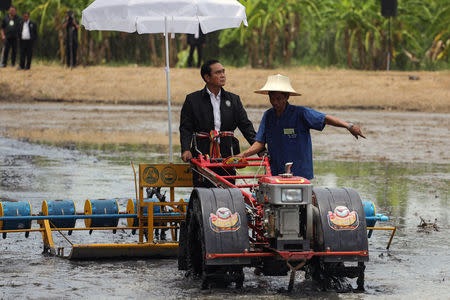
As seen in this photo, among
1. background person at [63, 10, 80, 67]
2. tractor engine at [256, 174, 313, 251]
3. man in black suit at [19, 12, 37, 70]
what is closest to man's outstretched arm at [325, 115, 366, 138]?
tractor engine at [256, 174, 313, 251]

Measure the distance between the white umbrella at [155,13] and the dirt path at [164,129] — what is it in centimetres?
740

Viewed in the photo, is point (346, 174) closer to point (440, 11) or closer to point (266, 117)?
point (266, 117)

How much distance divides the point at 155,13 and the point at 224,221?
386 centimetres

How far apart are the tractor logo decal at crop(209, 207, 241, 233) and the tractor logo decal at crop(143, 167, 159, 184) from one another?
237 cm

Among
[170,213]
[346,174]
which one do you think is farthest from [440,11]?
[170,213]

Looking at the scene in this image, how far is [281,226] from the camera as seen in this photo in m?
7.88

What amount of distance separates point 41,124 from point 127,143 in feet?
13.8

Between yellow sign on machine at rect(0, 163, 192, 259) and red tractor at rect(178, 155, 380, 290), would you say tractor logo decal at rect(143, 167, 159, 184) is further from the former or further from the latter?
red tractor at rect(178, 155, 380, 290)

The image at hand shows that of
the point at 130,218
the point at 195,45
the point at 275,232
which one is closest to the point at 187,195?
the point at 130,218

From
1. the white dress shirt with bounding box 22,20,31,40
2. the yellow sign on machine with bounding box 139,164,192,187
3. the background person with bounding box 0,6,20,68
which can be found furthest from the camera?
the background person with bounding box 0,6,20,68

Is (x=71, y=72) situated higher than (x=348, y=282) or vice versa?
(x=71, y=72)

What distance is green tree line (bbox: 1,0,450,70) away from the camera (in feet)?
120

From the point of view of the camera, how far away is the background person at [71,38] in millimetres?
32812

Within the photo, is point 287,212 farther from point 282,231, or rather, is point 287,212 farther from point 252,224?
point 252,224
